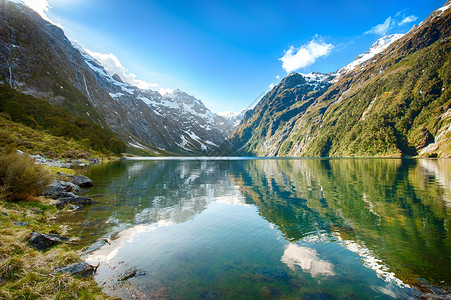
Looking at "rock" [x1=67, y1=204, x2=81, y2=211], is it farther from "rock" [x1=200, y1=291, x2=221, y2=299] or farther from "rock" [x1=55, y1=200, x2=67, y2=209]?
"rock" [x1=200, y1=291, x2=221, y2=299]

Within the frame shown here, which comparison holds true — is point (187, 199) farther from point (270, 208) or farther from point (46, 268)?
point (46, 268)

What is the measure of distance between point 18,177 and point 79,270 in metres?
15.5

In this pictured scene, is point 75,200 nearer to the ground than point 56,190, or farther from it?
nearer to the ground

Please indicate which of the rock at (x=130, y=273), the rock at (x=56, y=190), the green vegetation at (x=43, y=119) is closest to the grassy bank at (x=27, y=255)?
the rock at (x=130, y=273)

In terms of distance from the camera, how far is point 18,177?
60.3ft

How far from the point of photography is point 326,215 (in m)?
21.4

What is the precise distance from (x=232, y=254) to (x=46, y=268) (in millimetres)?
9237

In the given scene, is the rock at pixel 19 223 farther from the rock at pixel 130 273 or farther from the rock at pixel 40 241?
the rock at pixel 130 273

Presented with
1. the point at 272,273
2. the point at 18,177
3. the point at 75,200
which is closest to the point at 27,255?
the point at 272,273

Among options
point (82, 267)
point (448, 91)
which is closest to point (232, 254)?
point (82, 267)

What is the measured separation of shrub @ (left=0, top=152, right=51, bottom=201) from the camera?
57.1ft

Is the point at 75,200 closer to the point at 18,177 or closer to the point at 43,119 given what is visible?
the point at 18,177

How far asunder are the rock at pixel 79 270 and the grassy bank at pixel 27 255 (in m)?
0.30

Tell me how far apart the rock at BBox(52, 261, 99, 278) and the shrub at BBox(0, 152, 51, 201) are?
13260 millimetres
